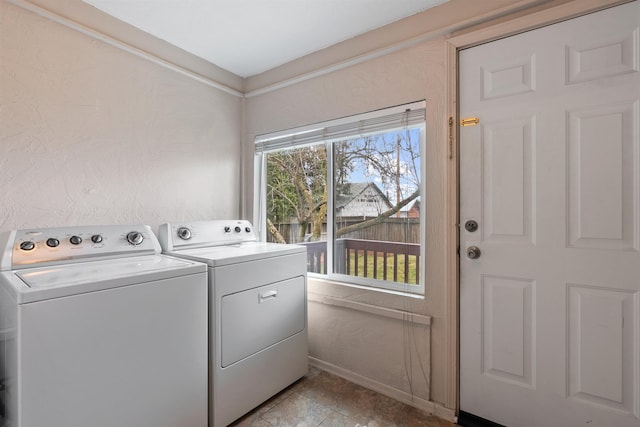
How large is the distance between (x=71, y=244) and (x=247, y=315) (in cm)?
95

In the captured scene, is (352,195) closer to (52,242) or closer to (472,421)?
(472,421)

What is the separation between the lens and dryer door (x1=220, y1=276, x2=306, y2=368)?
161 centimetres

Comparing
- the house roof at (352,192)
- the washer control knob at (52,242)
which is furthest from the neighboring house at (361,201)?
the washer control knob at (52,242)

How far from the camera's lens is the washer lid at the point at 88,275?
107 centimetres

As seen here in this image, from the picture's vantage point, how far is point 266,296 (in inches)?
70.9

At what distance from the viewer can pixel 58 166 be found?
1.66 meters

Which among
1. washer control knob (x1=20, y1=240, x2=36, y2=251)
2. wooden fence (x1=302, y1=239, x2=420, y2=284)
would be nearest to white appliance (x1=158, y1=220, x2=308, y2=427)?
wooden fence (x1=302, y1=239, x2=420, y2=284)

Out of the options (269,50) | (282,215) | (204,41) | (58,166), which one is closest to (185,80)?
(204,41)

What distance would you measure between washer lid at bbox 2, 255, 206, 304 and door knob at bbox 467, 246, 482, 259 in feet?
4.61

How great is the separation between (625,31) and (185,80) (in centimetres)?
251

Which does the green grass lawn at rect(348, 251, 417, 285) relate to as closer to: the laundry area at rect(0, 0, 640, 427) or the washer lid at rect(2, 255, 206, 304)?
the laundry area at rect(0, 0, 640, 427)

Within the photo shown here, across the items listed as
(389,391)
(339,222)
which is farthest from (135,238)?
(389,391)

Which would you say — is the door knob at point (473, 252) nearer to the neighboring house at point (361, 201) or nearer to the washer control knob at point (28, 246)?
the neighboring house at point (361, 201)

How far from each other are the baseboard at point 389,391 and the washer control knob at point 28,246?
5.91ft
